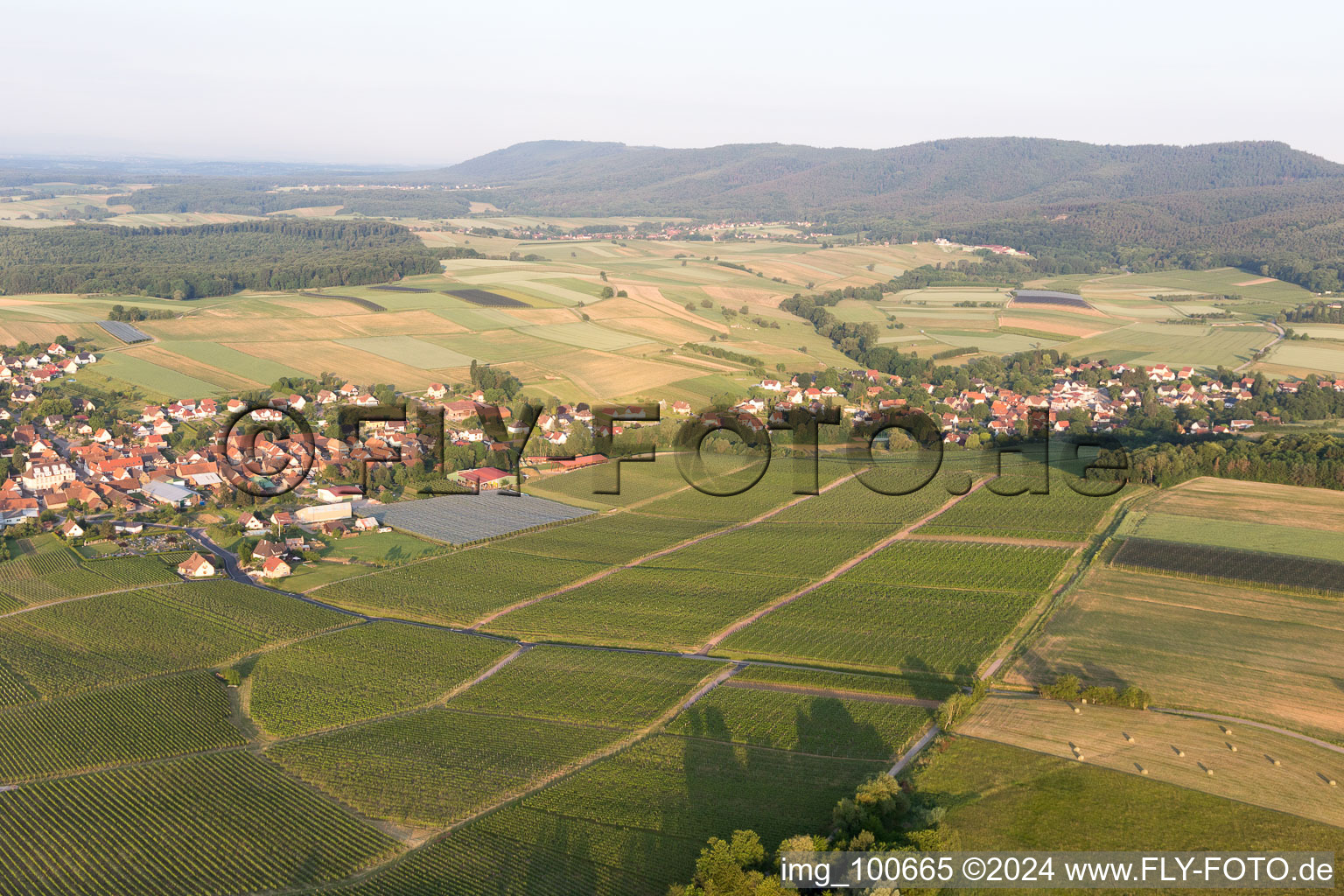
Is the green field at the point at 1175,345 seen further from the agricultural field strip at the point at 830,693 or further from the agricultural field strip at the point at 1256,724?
the agricultural field strip at the point at 830,693

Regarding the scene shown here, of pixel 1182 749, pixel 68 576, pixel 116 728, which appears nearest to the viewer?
pixel 1182 749

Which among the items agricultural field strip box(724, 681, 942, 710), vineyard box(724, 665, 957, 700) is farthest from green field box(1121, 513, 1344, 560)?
agricultural field strip box(724, 681, 942, 710)

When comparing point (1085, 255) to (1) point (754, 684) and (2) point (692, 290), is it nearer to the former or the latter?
(2) point (692, 290)

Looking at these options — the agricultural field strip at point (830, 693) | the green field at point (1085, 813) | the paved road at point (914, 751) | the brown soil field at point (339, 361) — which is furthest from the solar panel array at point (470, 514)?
the green field at point (1085, 813)

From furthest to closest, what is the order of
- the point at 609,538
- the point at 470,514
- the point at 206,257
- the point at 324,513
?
the point at 206,257
the point at 470,514
the point at 324,513
the point at 609,538

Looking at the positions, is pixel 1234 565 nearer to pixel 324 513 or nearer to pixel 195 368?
pixel 324 513

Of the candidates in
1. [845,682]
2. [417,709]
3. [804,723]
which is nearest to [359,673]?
[417,709]
